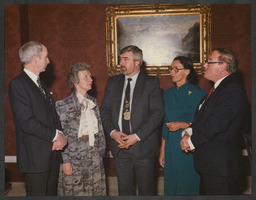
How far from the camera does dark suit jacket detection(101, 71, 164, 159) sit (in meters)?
2.93

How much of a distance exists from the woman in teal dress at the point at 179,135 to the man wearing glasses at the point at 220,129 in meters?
0.29

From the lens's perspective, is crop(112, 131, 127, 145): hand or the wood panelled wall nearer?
crop(112, 131, 127, 145): hand

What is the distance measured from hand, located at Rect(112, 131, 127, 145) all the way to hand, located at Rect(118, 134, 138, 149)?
0.03 m

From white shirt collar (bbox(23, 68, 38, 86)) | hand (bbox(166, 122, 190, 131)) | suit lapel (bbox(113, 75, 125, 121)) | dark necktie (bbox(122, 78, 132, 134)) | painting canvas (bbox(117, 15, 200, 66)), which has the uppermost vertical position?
painting canvas (bbox(117, 15, 200, 66))

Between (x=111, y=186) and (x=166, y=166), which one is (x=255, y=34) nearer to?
(x=166, y=166)

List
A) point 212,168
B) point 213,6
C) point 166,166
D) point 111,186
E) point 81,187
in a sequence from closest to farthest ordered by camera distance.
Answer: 1. point 212,168
2. point 81,187
3. point 166,166
4. point 111,186
5. point 213,6

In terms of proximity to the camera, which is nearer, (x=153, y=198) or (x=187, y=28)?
(x=153, y=198)

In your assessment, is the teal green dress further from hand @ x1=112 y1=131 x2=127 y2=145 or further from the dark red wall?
the dark red wall

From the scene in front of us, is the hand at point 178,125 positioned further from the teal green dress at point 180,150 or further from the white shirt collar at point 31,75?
the white shirt collar at point 31,75

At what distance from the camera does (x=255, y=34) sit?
129 inches

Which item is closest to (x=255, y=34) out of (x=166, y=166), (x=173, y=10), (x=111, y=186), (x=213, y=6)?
(x=213, y=6)

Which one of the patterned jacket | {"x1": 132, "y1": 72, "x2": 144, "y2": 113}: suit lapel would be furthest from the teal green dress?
the patterned jacket

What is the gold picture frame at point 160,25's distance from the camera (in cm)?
351

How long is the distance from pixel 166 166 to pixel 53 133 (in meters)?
1.47
